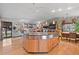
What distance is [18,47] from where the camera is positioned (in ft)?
20.8

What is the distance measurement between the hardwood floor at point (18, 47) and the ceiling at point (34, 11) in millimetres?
771

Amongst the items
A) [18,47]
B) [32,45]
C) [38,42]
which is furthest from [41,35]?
[18,47]

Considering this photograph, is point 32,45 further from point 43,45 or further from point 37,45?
point 43,45

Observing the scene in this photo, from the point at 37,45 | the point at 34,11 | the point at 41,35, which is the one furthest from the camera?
the point at 37,45

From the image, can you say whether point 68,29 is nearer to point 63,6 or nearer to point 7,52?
point 63,6

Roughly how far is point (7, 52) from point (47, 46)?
4.82 feet

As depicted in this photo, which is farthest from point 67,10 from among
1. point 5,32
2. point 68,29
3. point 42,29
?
point 5,32

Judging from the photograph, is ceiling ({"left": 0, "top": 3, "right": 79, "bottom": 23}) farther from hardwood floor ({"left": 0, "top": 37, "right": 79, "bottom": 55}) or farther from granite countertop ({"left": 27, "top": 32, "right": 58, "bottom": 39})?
hardwood floor ({"left": 0, "top": 37, "right": 79, "bottom": 55})

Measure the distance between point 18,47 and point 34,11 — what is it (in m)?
1.37

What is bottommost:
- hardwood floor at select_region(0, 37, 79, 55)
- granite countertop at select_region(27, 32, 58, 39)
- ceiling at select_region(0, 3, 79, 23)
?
hardwood floor at select_region(0, 37, 79, 55)

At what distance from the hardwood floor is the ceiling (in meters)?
0.77

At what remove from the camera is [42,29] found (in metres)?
6.06

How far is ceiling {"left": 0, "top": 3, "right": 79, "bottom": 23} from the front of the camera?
593 cm

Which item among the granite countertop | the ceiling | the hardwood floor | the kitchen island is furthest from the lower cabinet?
the ceiling
